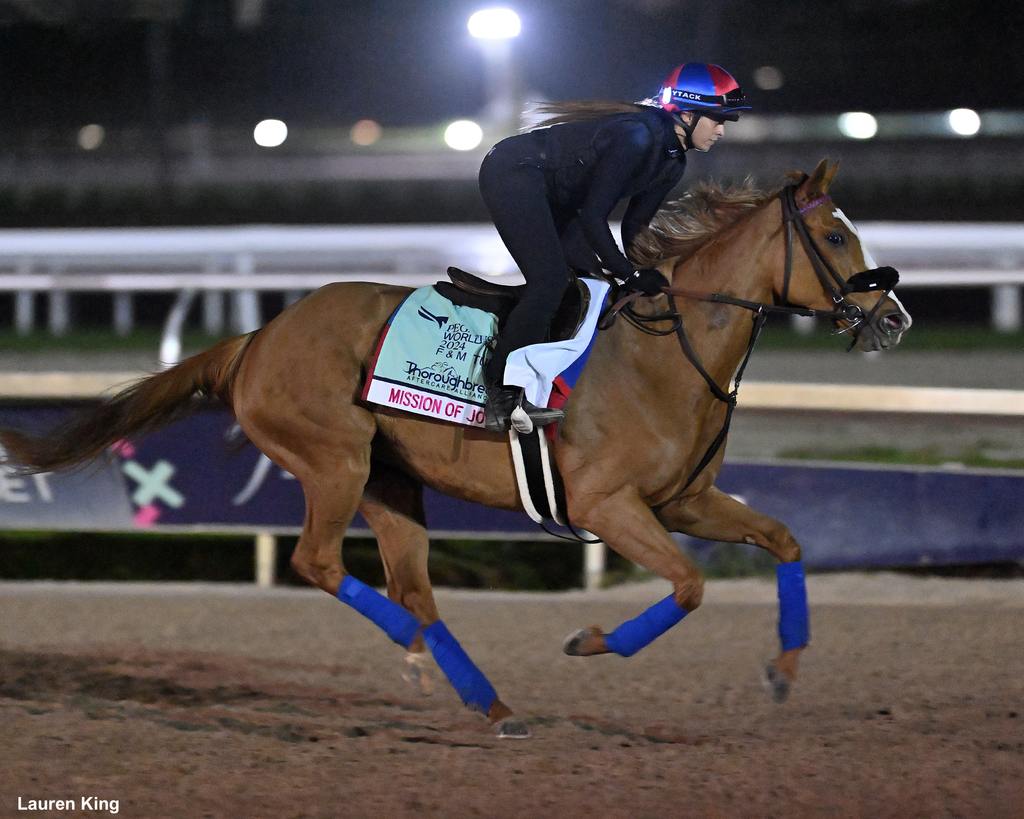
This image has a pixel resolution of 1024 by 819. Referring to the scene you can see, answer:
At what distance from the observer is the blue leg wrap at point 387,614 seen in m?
3.99

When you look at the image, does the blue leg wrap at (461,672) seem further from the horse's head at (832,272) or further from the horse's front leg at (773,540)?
the horse's head at (832,272)

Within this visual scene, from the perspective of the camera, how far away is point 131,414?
4.54 m

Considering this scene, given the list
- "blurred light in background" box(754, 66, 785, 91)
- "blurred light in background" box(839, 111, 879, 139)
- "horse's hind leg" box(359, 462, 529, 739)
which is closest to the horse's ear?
"horse's hind leg" box(359, 462, 529, 739)

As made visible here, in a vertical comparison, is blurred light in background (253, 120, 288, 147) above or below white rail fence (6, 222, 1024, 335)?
above

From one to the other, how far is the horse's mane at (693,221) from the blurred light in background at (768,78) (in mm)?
16377

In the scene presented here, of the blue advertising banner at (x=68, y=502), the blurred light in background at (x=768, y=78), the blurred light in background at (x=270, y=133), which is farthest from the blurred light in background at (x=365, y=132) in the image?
the blue advertising banner at (x=68, y=502)

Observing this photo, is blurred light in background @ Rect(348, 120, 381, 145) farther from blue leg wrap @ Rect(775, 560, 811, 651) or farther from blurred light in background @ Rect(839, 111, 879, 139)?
blue leg wrap @ Rect(775, 560, 811, 651)

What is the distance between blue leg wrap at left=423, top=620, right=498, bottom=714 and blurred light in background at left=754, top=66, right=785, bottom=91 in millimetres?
17072

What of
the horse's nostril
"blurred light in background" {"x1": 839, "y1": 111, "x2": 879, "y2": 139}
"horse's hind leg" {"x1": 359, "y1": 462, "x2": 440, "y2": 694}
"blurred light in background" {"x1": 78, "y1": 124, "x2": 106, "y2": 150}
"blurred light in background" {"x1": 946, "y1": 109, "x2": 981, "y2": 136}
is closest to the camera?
the horse's nostril

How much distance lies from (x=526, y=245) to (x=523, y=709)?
1.43 meters

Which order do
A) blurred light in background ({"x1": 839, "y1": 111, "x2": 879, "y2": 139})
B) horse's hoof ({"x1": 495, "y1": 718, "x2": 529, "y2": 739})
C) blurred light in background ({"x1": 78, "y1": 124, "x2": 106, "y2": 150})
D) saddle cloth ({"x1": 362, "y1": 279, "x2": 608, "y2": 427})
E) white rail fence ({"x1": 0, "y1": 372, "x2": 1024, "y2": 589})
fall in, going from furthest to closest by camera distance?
blurred light in background ({"x1": 78, "y1": 124, "x2": 106, "y2": 150}) → blurred light in background ({"x1": 839, "y1": 111, "x2": 879, "y2": 139}) → white rail fence ({"x1": 0, "y1": 372, "x2": 1024, "y2": 589}) → saddle cloth ({"x1": 362, "y1": 279, "x2": 608, "y2": 427}) → horse's hoof ({"x1": 495, "y1": 718, "x2": 529, "y2": 739})

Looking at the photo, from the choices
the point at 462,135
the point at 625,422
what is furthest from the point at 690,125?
the point at 462,135

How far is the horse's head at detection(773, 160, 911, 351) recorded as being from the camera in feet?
12.3

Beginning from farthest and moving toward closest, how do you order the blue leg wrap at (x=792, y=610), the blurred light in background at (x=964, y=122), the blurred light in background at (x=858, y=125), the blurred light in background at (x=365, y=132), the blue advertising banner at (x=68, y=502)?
the blurred light in background at (x=365, y=132), the blurred light in background at (x=858, y=125), the blurred light in background at (x=964, y=122), the blue advertising banner at (x=68, y=502), the blue leg wrap at (x=792, y=610)
